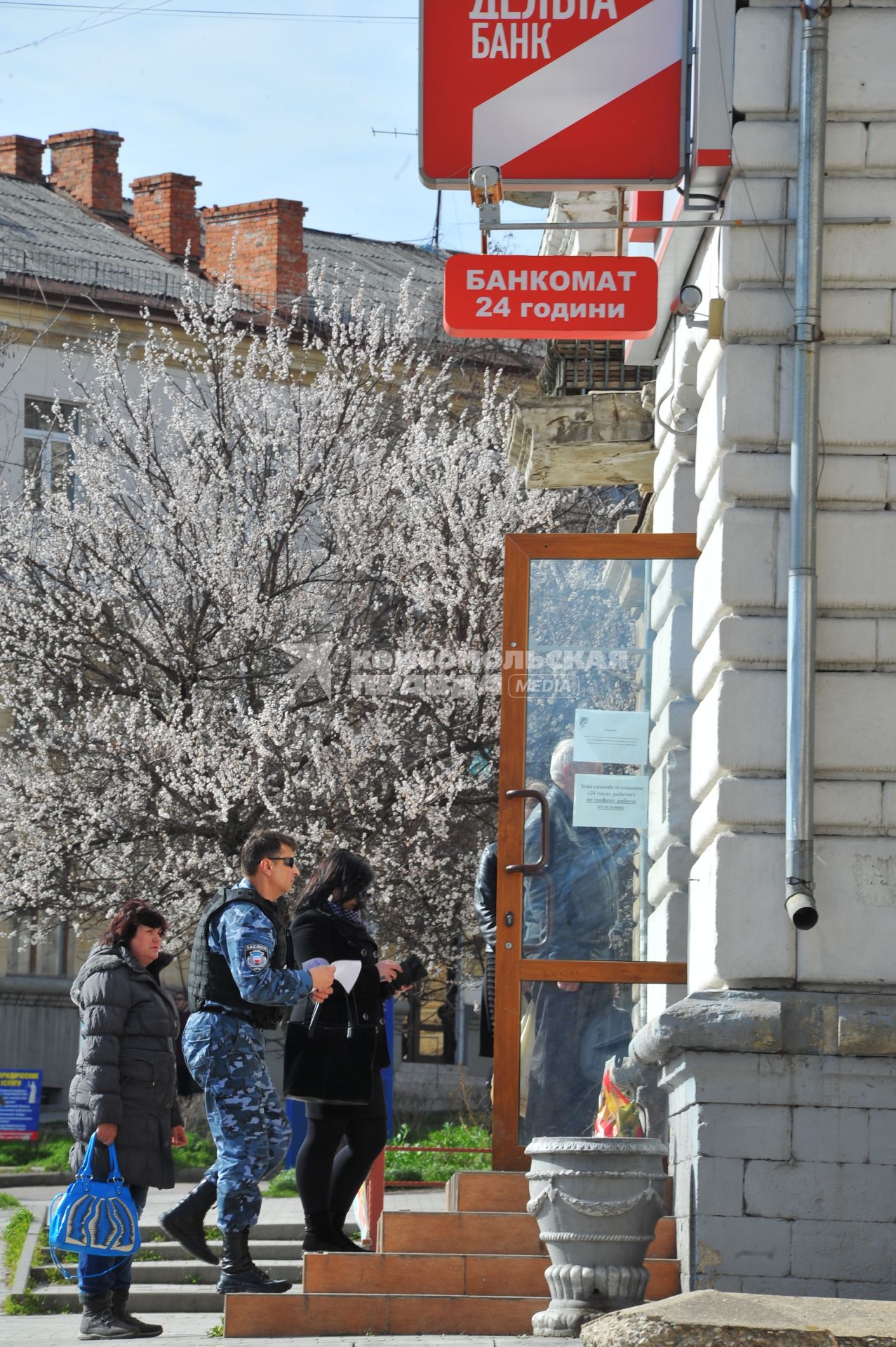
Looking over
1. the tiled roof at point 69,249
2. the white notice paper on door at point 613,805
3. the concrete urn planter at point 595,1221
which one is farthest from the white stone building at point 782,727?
the tiled roof at point 69,249

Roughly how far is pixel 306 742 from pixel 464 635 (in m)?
2.44

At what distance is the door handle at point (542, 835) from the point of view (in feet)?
27.5

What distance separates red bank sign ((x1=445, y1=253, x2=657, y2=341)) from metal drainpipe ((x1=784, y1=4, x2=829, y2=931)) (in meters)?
0.63

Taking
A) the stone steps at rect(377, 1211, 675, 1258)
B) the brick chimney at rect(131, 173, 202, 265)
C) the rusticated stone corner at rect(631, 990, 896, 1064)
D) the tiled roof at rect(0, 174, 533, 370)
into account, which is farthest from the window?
the rusticated stone corner at rect(631, 990, 896, 1064)

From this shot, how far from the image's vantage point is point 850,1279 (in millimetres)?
6539

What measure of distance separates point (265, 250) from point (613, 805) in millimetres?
23367

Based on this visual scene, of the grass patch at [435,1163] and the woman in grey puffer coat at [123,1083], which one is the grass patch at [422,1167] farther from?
the woman in grey puffer coat at [123,1083]

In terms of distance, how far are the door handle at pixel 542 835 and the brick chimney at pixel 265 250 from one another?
2224 cm

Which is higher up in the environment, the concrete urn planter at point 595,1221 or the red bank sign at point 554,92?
the red bank sign at point 554,92

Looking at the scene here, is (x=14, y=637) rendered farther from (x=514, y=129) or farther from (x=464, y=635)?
(x=514, y=129)

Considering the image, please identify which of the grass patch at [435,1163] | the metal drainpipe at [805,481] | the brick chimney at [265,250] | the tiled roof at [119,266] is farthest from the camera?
the brick chimney at [265,250]

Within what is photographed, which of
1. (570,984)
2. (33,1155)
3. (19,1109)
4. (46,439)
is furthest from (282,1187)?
(46,439)

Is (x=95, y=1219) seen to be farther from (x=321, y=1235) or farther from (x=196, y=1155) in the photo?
(x=196, y=1155)

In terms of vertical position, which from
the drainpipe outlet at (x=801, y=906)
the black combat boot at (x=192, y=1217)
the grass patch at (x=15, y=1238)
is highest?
the drainpipe outlet at (x=801, y=906)
